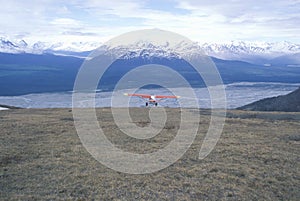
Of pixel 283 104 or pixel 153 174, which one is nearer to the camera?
pixel 153 174

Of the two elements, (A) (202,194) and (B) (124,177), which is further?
(B) (124,177)

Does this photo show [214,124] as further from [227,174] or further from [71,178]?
[71,178]

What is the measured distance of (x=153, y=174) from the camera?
1739 cm

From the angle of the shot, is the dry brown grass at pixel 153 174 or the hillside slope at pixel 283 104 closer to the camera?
the dry brown grass at pixel 153 174

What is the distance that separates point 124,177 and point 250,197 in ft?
19.6

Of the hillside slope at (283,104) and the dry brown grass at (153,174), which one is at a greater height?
the dry brown grass at (153,174)

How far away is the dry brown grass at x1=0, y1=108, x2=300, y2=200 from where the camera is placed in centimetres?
1488

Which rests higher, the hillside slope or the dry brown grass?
the dry brown grass

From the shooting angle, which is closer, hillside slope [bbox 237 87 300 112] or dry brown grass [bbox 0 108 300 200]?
dry brown grass [bbox 0 108 300 200]

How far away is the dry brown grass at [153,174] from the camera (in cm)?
1488

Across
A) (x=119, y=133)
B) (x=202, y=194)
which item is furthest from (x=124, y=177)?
(x=119, y=133)

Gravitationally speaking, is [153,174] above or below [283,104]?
above

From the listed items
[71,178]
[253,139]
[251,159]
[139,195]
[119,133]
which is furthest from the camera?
[119,133]

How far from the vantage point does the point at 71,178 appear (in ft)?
54.0
